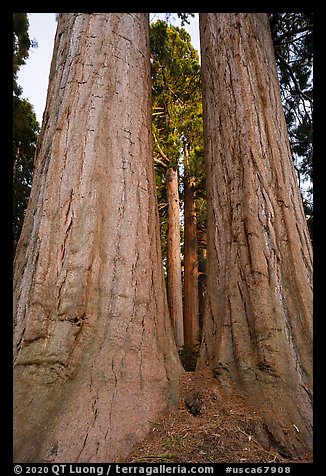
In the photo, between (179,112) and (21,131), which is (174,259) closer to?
(179,112)

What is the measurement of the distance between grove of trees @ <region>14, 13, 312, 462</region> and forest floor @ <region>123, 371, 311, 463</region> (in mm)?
77

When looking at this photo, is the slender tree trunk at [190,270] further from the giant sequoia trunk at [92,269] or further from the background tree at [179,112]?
the giant sequoia trunk at [92,269]

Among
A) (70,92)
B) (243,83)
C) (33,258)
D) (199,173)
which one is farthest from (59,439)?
(199,173)

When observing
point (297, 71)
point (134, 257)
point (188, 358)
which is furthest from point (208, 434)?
point (297, 71)

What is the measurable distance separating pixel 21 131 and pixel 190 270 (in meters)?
6.34

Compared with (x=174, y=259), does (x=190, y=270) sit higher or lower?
lower

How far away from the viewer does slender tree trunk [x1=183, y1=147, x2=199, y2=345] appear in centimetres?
1027

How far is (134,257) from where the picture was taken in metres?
2.79

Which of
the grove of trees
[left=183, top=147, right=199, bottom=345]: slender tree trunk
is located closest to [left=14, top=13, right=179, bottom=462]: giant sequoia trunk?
the grove of trees

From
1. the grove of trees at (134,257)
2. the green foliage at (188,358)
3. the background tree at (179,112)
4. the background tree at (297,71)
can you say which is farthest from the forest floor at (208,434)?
the background tree at (179,112)

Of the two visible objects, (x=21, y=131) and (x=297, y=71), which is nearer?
(x=297, y=71)

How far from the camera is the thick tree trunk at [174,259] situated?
9.71 meters

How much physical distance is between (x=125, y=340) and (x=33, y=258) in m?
0.91

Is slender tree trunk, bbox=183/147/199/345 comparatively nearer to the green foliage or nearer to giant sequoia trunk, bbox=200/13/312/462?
the green foliage
